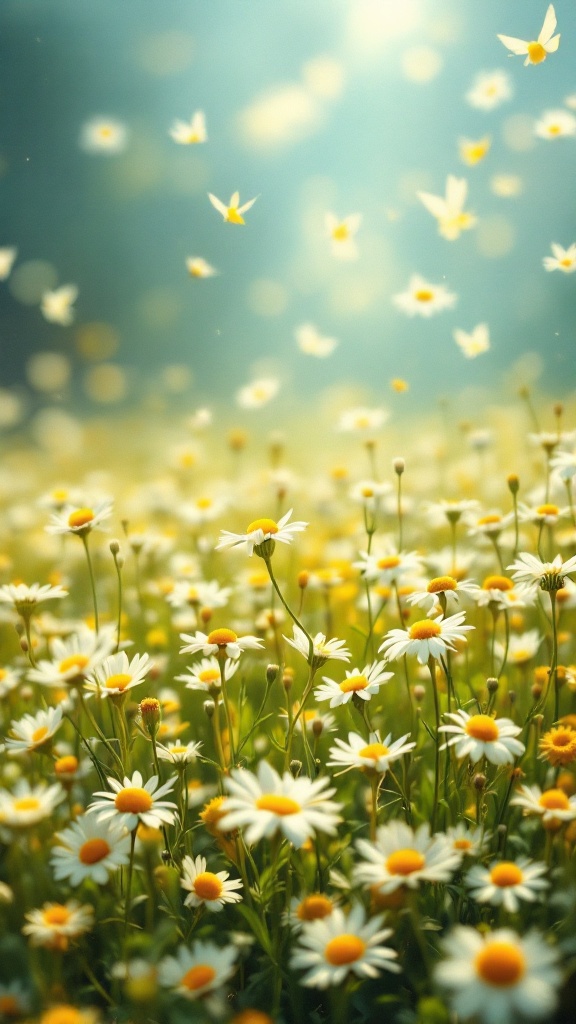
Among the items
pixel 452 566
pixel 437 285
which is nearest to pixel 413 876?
pixel 452 566

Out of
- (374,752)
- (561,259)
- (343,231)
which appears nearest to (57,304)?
(343,231)

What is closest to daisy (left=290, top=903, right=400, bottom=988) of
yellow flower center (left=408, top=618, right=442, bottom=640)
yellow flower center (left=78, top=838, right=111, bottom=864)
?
yellow flower center (left=78, top=838, right=111, bottom=864)

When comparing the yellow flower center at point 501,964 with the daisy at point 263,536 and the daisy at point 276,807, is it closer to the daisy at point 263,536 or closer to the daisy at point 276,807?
the daisy at point 276,807

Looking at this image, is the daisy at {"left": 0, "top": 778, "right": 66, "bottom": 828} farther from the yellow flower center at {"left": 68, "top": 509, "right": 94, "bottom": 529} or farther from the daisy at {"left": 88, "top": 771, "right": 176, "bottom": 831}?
the yellow flower center at {"left": 68, "top": 509, "right": 94, "bottom": 529}

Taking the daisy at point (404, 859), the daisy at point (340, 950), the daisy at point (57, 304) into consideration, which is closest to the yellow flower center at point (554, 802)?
the daisy at point (404, 859)

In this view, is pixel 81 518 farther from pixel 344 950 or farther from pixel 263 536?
pixel 344 950

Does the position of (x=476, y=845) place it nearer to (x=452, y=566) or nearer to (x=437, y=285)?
(x=452, y=566)
